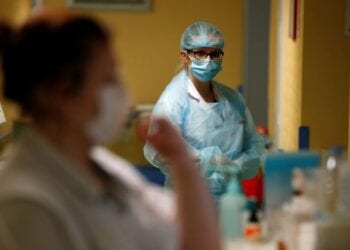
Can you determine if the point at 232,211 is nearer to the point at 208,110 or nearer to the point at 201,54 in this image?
the point at 208,110

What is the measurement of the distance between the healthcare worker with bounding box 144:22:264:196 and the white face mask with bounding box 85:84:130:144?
2.41 ft

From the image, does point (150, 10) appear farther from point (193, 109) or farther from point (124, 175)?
point (124, 175)

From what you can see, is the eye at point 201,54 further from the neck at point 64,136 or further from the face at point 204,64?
the neck at point 64,136

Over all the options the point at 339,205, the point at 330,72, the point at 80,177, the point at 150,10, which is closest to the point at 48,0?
the point at 150,10

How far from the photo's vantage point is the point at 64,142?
639mm

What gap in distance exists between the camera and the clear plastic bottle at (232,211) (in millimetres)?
1185

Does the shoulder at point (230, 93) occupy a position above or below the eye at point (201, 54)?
below

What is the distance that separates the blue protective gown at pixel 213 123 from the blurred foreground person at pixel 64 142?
2.42 ft

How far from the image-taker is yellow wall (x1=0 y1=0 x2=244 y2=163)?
1598mm

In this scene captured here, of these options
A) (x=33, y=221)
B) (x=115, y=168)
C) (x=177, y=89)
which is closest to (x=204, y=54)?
(x=177, y=89)

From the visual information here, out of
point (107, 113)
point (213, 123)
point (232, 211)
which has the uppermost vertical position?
point (107, 113)

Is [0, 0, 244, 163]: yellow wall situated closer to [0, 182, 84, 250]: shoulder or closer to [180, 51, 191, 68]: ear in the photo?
[180, 51, 191, 68]: ear

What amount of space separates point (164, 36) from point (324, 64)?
519 millimetres

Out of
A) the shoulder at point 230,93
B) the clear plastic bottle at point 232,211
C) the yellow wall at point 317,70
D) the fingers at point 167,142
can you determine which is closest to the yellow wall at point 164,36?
the shoulder at point 230,93
